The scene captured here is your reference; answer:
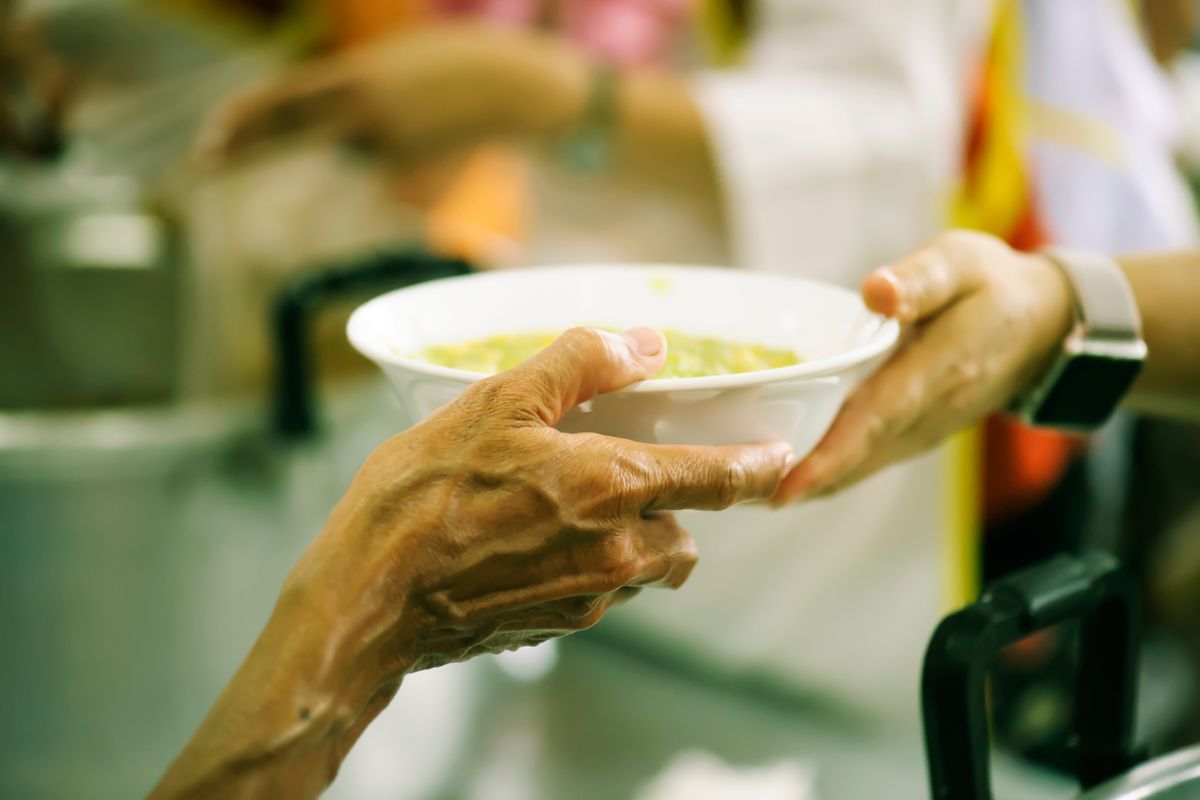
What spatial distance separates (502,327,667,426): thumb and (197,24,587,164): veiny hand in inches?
30.3

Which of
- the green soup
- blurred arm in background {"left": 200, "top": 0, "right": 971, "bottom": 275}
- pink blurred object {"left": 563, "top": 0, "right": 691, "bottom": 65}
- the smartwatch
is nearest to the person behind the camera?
the green soup

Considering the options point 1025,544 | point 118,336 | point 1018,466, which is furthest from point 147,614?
point 1025,544

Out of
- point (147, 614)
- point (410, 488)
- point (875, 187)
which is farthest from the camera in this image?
point (875, 187)

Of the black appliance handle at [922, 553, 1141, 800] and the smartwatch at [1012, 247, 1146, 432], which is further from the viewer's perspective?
the smartwatch at [1012, 247, 1146, 432]

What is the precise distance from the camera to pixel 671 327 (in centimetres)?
59

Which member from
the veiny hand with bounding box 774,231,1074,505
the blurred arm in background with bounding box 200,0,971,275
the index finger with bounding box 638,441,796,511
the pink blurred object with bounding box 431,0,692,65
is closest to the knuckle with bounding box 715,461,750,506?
the index finger with bounding box 638,441,796,511

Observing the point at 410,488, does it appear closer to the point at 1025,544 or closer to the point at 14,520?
the point at 14,520

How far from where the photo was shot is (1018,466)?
1.19 meters

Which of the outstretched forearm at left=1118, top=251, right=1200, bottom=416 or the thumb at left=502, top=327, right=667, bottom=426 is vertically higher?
the thumb at left=502, top=327, right=667, bottom=426

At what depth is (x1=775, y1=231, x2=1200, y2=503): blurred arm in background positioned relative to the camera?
563mm

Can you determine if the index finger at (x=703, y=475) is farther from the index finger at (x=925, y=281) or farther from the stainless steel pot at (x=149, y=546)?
the stainless steel pot at (x=149, y=546)

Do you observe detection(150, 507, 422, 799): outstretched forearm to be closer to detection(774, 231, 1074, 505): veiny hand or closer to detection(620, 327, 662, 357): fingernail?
detection(620, 327, 662, 357): fingernail

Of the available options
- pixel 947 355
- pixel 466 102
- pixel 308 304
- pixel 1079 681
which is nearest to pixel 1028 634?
pixel 1079 681

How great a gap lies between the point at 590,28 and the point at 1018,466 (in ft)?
2.72
